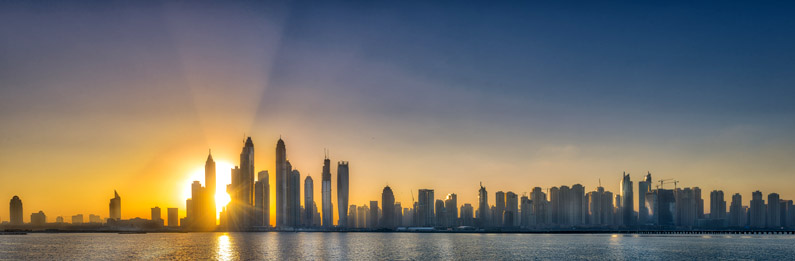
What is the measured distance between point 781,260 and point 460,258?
78.0 metres

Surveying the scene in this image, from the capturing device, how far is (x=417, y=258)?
6353 inches

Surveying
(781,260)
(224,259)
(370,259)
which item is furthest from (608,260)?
(224,259)

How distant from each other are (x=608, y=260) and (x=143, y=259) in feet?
380

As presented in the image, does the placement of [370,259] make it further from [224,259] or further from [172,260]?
[172,260]

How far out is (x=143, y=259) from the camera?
159 meters

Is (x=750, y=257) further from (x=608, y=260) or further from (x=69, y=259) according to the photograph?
(x=69, y=259)

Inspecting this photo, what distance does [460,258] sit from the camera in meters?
162

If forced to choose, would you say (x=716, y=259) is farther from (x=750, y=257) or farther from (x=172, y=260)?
(x=172, y=260)

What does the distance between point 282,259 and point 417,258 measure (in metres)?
34.1

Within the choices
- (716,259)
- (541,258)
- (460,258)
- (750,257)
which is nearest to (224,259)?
(460,258)

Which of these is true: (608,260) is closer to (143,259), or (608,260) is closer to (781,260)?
(781,260)

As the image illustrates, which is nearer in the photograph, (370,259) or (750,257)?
(370,259)

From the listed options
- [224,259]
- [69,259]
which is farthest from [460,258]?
[69,259]

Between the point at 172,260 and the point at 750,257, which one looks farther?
the point at 750,257
